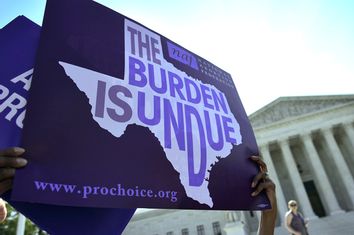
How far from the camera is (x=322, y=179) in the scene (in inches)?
1236

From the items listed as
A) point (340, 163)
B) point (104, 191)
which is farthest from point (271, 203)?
point (340, 163)

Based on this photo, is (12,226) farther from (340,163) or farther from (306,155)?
(340,163)

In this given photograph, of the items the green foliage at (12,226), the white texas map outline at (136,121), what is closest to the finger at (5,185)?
the white texas map outline at (136,121)

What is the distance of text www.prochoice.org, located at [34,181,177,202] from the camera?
122cm

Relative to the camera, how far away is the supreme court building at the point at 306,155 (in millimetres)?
31312

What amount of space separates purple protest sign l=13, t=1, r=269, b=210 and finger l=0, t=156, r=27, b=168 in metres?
0.04

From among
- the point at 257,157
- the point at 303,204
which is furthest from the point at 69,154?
the point at 303,204

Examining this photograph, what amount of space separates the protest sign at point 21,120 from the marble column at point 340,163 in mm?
34575

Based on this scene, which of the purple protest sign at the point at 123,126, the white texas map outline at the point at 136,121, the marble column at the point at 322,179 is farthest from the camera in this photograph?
the marble column at the point at 322,179

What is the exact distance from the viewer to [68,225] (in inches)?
57.9

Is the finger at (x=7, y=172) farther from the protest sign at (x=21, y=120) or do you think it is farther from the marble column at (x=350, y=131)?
the marble column at (x=350, y=131)

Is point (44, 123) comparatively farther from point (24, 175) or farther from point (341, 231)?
point (341, 231)

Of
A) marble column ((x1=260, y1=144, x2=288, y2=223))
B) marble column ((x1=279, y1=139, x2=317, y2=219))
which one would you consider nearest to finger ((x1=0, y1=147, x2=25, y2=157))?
marble column ((x1=260, y1=144, x2=288, y2=223))

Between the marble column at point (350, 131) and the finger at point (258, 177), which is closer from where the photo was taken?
the finger at point (258, 177)
